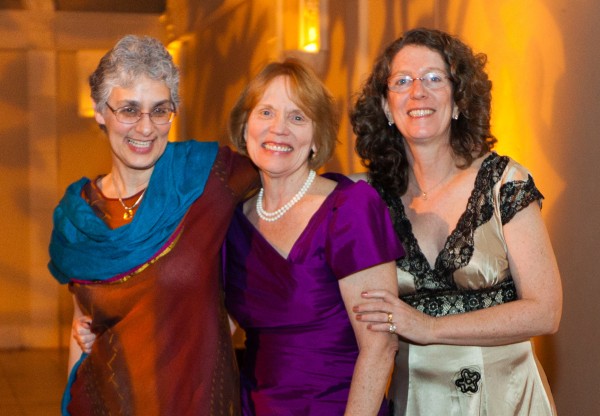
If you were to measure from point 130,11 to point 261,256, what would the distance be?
7.71 metres

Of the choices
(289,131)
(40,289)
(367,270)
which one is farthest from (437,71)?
(40,289)

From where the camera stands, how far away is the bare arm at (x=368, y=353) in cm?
220

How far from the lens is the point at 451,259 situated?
2451mm

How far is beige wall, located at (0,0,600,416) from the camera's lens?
10.9 ft

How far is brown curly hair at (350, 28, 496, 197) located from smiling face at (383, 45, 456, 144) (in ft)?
0.08

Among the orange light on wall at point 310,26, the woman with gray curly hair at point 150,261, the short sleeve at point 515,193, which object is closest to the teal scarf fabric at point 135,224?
the woman with gray curly hair at point 150,261

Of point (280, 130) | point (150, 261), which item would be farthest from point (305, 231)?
point (150, 261)

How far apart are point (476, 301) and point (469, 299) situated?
2cm

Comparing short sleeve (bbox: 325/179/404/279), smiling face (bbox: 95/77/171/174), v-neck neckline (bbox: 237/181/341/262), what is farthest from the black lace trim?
smiling face (bbox: 95/77/171/174)

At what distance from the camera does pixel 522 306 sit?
2379 mm

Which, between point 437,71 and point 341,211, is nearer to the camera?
point 341,211

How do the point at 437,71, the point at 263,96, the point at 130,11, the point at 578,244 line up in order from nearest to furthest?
the point at 263,96 < the point at 437,71 < the point at 578,244 < the point at 130,11

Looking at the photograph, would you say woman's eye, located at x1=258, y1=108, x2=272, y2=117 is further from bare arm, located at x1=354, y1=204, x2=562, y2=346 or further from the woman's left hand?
bare arm, located at x1=354, y1=204, x2=562, y2=346

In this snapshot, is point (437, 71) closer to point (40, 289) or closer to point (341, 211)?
point (341, 211)
